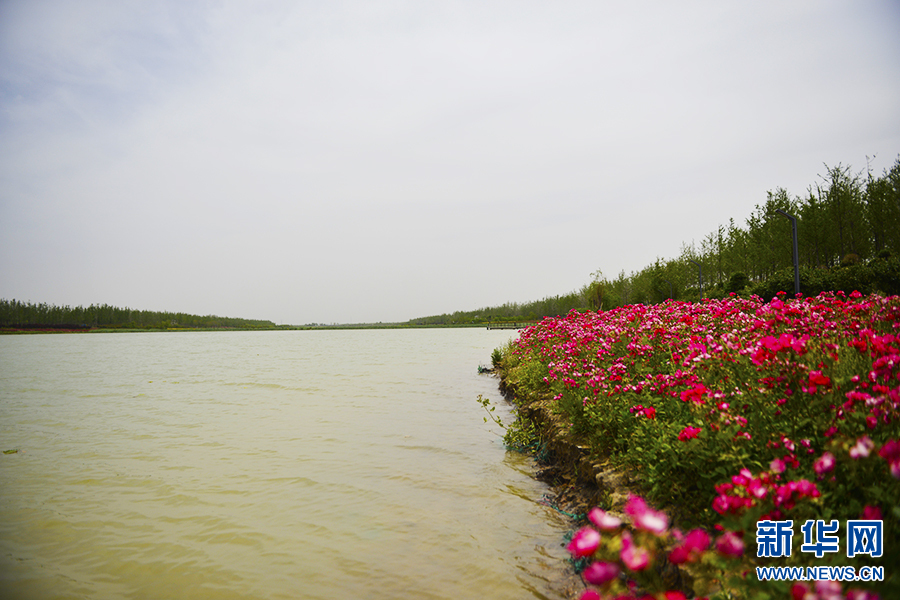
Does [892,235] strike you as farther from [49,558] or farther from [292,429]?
[49,558]

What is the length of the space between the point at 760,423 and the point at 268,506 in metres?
5.17

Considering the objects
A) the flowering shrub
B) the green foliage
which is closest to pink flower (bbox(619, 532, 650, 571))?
the flowering shrub

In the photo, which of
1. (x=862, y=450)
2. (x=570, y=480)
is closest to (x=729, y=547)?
(x=862, y=450)

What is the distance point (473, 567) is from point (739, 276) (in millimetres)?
31288

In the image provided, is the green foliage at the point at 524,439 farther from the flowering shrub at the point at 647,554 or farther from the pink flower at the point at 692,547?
the pink flower at the point at 692,547

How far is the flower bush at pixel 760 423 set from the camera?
1939mm

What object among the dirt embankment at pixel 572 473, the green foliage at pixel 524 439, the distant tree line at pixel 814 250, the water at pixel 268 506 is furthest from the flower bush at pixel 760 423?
the distant tree line at pixel 814 250

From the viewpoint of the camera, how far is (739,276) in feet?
92.0

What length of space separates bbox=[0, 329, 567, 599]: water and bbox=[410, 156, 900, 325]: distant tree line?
17038mm

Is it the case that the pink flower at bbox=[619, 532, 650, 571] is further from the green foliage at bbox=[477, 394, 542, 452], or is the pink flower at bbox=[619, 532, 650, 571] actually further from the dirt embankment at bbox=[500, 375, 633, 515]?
the green foliage at bbox=[477, 394, 542, 452]

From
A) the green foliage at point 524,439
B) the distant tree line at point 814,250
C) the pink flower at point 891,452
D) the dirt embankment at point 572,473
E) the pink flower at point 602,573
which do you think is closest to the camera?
the pink flower at point 602,573

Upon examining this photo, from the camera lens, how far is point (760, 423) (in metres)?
3.03

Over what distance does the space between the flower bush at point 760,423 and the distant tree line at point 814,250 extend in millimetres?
14860

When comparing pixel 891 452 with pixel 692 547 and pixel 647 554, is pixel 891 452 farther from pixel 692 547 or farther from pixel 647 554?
pixel 647 554
